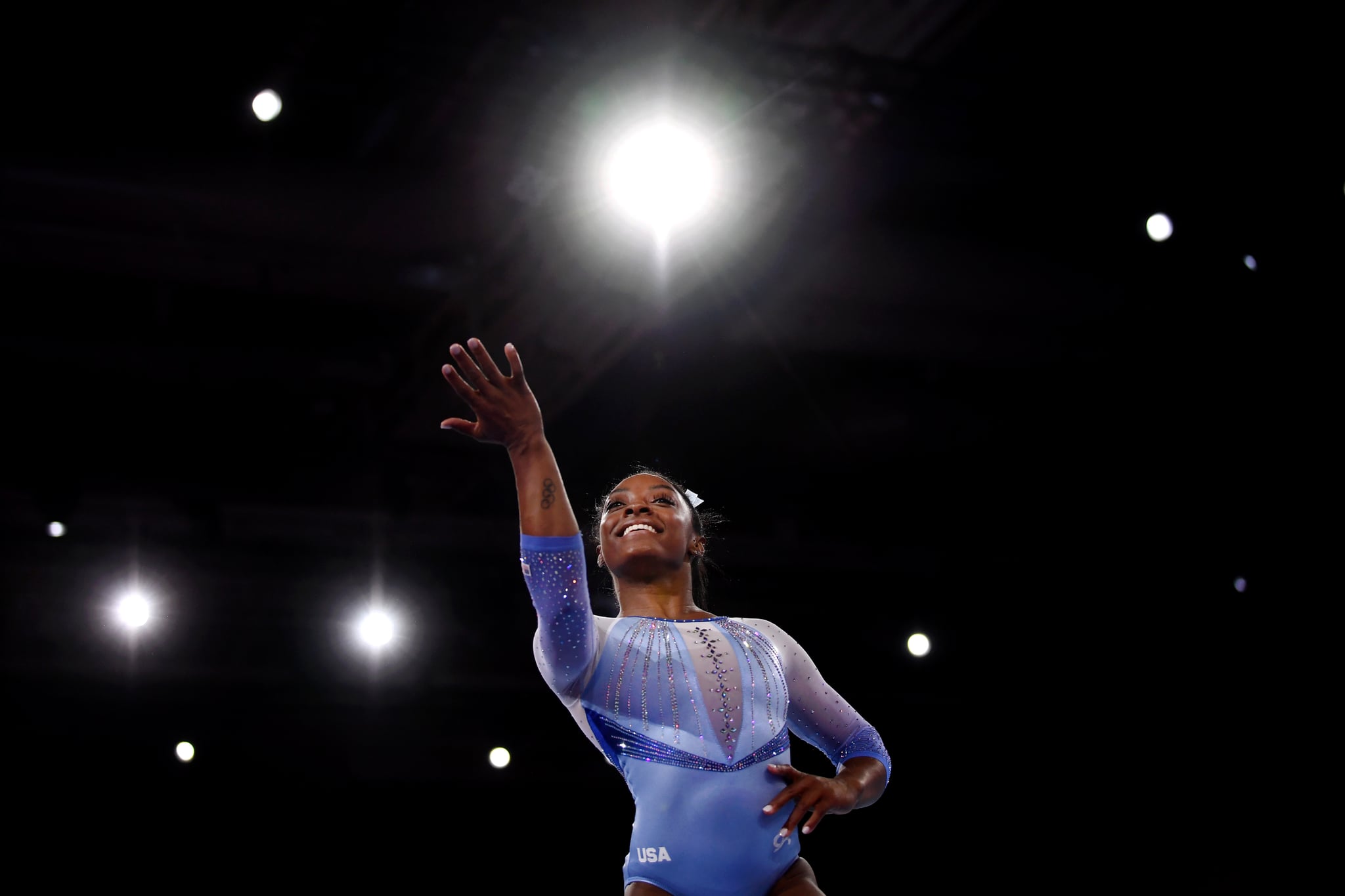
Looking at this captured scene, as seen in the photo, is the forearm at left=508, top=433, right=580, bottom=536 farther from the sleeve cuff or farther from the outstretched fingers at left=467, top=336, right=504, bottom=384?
the outstretched fingers at left=467, top=336, right=504, bottom=384

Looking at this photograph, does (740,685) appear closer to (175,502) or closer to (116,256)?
(116,256)

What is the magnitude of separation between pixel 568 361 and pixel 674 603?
113 inches

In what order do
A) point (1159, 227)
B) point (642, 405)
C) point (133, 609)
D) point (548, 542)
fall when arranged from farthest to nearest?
point (133, 609) → point (642, 405) → point (1159, 227) → point (548, 542)

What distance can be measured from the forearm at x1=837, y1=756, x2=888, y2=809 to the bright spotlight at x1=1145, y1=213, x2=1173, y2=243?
10.9 ft

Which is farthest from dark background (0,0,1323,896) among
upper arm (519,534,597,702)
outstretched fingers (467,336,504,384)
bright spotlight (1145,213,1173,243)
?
outstretched fingers (467,336,504,384)

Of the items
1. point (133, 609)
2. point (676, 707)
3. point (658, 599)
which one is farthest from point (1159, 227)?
point (133, 609)

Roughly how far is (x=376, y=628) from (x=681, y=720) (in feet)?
16.8

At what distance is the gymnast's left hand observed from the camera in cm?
206

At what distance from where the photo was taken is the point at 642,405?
5.88m

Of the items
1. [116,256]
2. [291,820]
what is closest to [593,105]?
[116,256]

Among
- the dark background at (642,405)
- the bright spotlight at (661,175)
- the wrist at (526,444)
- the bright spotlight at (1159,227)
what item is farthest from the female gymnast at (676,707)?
the bright spotlight at (1159,227)

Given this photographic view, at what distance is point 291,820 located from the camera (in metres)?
7.45

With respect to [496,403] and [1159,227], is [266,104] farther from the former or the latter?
[1159,227]

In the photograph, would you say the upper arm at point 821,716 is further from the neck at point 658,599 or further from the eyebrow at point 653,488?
the eyebrow at point 653,488
